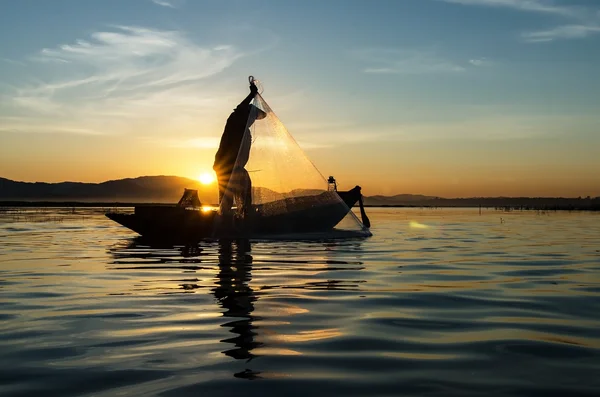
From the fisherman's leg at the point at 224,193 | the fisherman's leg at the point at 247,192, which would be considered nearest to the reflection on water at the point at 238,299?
the fisherman's leg at the point at 247,192

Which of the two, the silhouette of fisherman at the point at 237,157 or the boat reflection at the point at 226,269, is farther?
the silhouette of fisherman at the point at 237,157

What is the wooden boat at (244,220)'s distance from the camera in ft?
117

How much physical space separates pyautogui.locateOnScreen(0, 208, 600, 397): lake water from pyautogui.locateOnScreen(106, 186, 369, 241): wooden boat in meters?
14.1

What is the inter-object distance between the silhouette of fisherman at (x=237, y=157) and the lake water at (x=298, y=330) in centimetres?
1361

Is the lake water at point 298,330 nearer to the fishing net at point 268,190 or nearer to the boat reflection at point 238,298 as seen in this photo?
the boat reflection at point 238,298

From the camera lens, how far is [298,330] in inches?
404

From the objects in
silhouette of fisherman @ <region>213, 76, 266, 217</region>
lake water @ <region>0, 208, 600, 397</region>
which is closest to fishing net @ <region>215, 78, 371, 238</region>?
silhouette of fisherman @ <region>213, 76, 266, 217</region>

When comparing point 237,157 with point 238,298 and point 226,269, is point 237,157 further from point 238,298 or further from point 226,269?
point 238,298

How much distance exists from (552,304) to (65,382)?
10.4m

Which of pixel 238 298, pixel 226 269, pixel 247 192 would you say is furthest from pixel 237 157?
pixel 238 298

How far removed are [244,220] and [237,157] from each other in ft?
11.9

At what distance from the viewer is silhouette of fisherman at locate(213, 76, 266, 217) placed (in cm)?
3481

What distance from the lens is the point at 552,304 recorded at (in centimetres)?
1338

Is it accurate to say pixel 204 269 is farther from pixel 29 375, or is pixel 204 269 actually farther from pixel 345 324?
pixel 29 375
